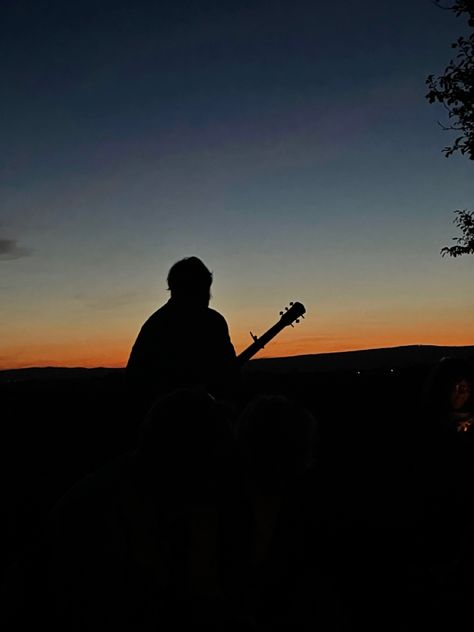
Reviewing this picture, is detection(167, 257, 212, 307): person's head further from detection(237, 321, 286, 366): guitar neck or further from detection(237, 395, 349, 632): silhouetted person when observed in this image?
detection(237, 395, 349, 632): silhouetted person

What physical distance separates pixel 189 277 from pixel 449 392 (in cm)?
189

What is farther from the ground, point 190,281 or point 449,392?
point 190,281

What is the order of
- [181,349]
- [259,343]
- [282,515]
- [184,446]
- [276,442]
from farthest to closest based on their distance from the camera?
[259,343]
[181,349]
[282,515]
[276,442]
[184,446]

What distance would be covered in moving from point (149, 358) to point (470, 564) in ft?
9.43

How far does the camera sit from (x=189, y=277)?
15.9ft

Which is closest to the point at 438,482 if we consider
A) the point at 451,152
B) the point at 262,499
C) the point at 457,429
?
the point at 457,429

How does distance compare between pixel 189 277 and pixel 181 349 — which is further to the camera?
pixel 181 349

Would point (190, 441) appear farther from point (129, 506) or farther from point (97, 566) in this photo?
point (97, 566)

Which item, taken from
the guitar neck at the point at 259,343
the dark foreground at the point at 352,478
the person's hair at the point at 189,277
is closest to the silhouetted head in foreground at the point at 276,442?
the dark foreground at the point at 352,478

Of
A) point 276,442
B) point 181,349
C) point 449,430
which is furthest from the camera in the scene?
point 181,349

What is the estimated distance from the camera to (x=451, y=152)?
39.6ft

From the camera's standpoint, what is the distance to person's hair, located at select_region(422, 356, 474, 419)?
4.09m

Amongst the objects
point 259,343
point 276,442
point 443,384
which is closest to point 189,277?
point 259,343

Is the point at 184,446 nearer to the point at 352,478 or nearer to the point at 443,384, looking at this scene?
the point at 443,384
